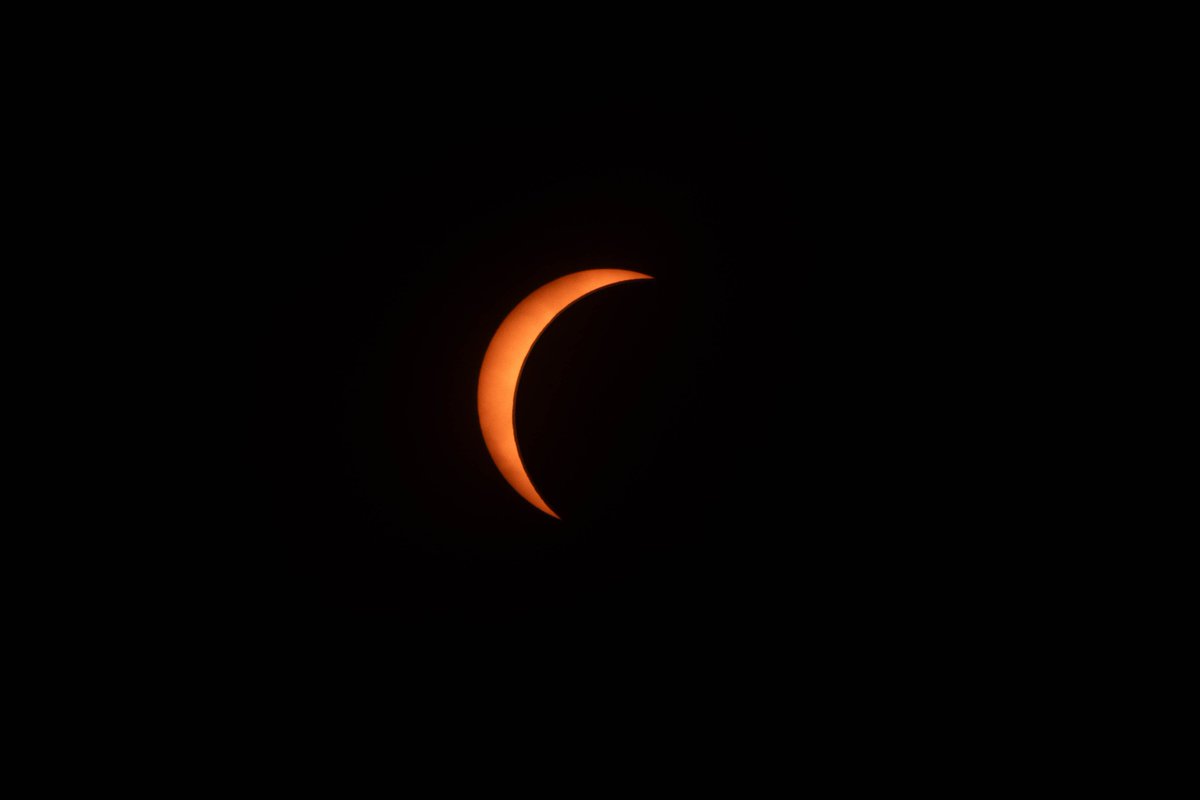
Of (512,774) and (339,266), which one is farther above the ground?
(339,266)

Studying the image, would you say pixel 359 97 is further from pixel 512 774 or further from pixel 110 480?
pixel 512 774

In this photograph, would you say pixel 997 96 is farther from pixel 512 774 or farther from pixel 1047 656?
pixel 512 774

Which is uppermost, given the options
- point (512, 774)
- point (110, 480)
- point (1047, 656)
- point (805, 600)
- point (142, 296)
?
point (142, 296)

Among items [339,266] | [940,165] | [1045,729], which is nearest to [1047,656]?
[1045,729]

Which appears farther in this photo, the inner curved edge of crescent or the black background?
the black background

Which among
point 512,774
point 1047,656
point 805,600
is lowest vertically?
point 512,774

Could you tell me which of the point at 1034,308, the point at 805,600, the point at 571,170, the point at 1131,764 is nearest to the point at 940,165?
the point at 1034,308

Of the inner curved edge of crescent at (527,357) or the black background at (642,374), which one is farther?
the black background at (642,374)

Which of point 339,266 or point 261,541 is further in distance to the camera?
point 261,541

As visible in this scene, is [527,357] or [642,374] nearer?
[527,357]
